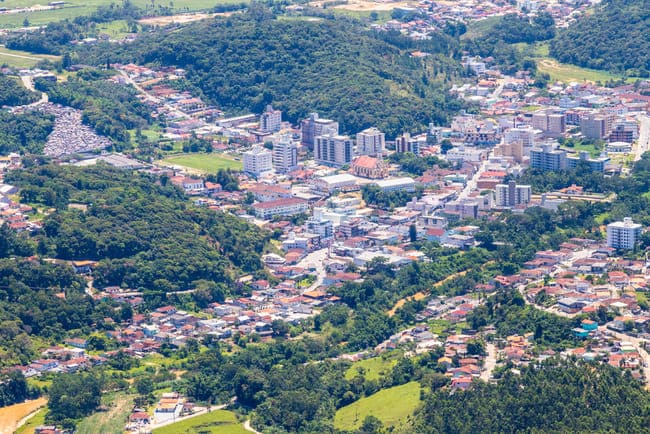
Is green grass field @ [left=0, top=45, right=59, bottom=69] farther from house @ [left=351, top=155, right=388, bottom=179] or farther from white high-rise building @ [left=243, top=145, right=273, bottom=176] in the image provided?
house @ [left=351, top=155, right=388, bottom=179]

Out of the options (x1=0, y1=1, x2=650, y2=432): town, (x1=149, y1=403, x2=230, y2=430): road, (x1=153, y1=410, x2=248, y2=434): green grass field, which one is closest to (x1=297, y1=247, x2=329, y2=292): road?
(x1=0, y1=1, x2=650, y2=432): town

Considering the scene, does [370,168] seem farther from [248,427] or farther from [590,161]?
[248,427]

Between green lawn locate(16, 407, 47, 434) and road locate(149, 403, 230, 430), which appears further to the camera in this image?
road locate(149, 403, 230, 430)

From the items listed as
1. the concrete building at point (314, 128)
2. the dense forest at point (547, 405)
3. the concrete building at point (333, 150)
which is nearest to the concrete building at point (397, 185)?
the concrete building at point (333, 150)

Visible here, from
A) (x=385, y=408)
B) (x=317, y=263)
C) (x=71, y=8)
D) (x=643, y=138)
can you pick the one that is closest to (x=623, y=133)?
(x=643, y=138)

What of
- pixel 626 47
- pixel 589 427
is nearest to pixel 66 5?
pixel 626 47

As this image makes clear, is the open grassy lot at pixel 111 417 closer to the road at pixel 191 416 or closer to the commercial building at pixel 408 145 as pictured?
the road at pixel 191 416

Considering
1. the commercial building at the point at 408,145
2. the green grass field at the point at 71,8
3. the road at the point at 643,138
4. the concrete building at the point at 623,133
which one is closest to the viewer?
the road at the point at 643,138
